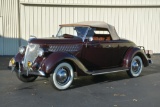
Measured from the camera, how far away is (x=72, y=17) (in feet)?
50.7

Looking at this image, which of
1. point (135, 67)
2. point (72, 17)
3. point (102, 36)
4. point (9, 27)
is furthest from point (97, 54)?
point (9, 27)

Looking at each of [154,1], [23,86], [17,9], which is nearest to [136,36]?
[154,1]

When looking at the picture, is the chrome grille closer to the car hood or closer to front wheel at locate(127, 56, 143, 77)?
the car hood

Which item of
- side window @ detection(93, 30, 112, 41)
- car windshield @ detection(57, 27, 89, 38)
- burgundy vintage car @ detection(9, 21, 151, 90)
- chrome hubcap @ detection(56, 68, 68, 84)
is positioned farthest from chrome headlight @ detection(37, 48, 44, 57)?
side window @ detection(93, 30, 112, 41)

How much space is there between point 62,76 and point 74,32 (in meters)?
1.67

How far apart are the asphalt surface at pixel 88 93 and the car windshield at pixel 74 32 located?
1341 millimetres

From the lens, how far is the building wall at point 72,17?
15070 millimetres

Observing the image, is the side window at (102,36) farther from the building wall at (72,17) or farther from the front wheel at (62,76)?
the building wall at (72,17)

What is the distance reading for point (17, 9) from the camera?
1507cm

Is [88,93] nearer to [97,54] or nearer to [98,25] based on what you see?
[97,54]

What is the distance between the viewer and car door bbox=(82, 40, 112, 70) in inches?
334

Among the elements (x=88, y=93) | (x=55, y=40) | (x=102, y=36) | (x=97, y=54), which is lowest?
(x=88, y=93)

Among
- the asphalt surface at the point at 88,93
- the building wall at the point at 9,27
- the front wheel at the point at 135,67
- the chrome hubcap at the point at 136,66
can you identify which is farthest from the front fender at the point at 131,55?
the building wall at the point at 9,27

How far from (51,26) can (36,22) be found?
0.76m
